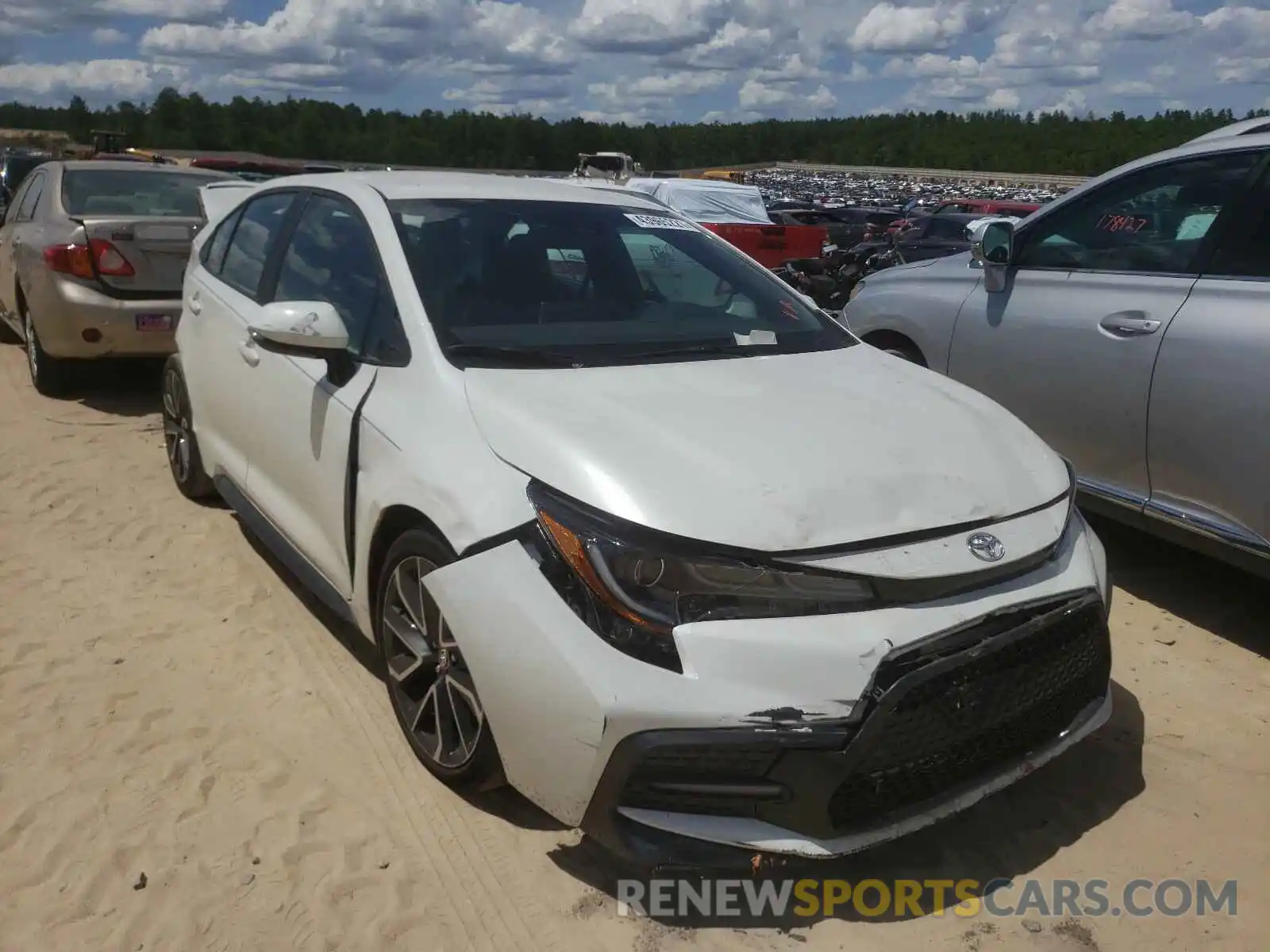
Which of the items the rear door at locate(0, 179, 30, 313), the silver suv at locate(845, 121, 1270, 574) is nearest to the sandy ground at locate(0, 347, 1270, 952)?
the silver suv at locate(845, 121, 1270, 574)

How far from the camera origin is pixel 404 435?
2.97 metres

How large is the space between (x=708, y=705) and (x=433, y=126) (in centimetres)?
8112

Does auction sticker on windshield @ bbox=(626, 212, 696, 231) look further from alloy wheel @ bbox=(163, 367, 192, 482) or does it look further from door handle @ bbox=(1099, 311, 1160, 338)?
alloy wheel @ bbox=(163, 367, 192, 482)

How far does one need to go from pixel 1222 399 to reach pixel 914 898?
221 centimetres

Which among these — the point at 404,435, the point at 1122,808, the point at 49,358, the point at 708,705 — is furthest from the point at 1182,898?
the point at 49,358

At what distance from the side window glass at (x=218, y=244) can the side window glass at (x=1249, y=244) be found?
4003 mm

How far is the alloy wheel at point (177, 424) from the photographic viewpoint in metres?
5.09

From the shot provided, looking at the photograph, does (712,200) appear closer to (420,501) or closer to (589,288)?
(589,288)

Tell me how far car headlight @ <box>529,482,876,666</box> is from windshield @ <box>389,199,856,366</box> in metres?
0.94

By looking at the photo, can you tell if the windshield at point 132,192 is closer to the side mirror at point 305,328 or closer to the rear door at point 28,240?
the rear door at point 28,240

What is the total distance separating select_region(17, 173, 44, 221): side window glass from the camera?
7781 mm

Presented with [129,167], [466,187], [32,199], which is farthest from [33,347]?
[466,187]

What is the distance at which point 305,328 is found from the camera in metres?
3.22

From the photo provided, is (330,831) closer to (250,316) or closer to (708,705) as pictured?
(708,705)
